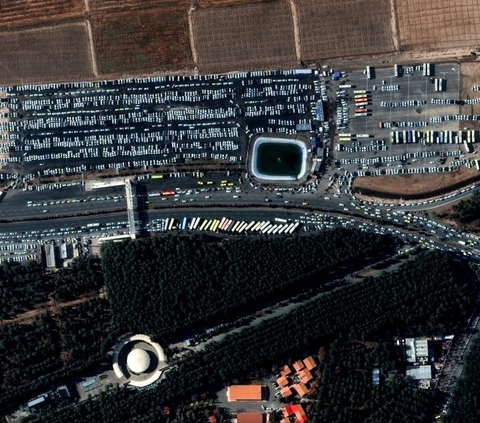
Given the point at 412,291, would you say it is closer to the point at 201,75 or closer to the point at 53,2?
the point at 201,75

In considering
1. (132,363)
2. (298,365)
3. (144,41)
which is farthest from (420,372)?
(144,41)

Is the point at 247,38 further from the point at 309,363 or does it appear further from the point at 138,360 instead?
the point at 138,360

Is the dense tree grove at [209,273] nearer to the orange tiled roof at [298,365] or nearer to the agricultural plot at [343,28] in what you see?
the orange tiled roof at [298,365]

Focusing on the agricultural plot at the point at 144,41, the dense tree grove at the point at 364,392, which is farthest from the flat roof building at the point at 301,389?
the agricultural plot at the point at 144,41

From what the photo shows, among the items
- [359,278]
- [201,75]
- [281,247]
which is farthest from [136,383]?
[201,75]

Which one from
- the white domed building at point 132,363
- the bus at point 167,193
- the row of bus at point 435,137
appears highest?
the row of bus at point 435,137
